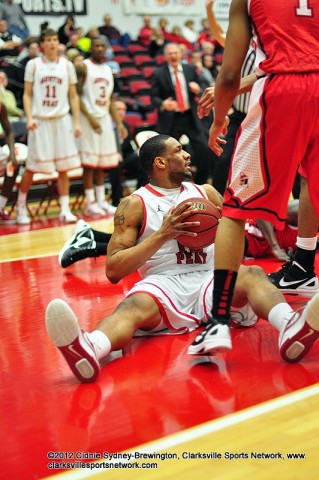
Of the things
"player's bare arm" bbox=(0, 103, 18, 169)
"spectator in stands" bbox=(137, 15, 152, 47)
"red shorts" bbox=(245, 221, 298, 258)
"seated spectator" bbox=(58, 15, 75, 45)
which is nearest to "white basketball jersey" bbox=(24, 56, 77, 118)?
"player's bare arm" bbox=(0, 103, 18, 169)

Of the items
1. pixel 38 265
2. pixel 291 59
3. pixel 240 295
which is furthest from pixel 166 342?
pixel 38 265

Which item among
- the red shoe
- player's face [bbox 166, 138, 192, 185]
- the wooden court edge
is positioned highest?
player's face [bbox 166, 138, 192, 185]

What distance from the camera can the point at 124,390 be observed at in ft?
11.1

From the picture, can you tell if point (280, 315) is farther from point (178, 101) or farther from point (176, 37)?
point (176, 37)

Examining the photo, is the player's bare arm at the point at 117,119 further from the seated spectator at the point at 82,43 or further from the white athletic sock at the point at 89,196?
the seated spectator at the point at 82,43

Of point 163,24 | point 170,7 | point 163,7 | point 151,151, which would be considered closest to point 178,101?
point 151,151

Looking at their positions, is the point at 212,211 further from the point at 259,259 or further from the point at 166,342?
the point at 259,259

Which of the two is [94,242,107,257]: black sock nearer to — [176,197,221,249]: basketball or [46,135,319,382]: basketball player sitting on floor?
[46,135,319,382]: basketball player sitting on floor

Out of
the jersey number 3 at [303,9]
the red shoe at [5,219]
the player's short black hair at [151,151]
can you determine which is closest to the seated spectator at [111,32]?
the red shoe at [5,219]

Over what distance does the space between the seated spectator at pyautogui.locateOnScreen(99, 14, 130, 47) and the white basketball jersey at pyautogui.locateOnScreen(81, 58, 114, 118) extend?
326 inches

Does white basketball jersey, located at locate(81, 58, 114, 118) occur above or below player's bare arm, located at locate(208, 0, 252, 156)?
below

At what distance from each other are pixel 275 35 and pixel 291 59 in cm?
13

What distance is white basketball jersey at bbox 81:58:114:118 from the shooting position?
10641mm

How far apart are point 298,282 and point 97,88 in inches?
256
